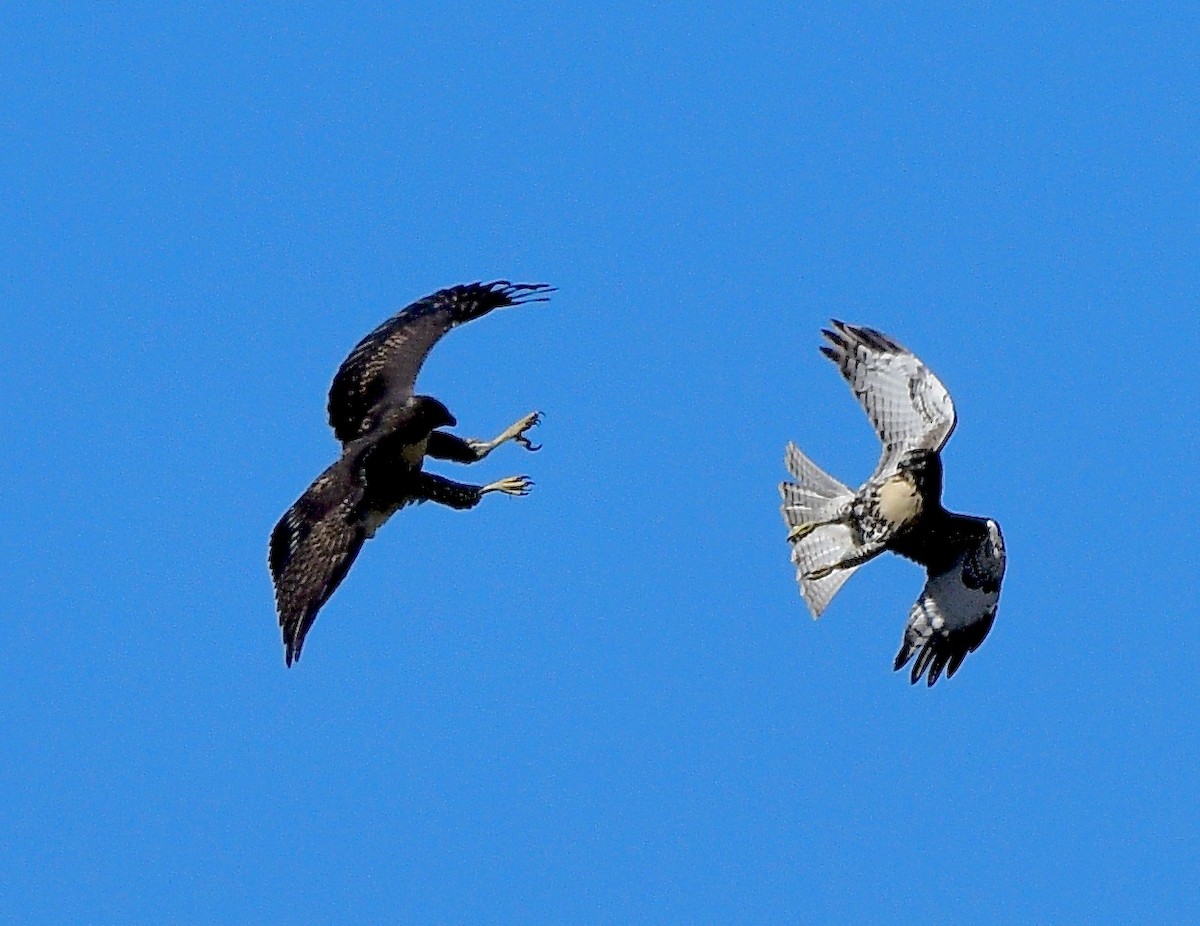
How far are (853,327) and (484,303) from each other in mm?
2834

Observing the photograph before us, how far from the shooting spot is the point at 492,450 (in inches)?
731

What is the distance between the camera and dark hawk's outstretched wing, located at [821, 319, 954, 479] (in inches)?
675

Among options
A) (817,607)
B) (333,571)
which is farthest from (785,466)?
(333,571)

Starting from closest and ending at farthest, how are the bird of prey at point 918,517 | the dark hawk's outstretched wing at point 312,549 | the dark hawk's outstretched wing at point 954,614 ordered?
the dark hawk's outstretched wing at point 312,549 < the bird of prey at point 918,517 < the dark hawk's outstretched wing at point 954,614

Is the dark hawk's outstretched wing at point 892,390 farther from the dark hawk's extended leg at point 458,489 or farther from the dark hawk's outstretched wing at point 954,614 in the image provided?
the dark hawk's extended leg at point 458,489

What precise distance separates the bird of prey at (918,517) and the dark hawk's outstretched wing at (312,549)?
332 centimetres

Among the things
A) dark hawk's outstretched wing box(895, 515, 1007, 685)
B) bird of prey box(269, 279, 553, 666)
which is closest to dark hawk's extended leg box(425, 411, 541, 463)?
bird of prey box(269, 279, 553, 666)

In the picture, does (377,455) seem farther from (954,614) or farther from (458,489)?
(954,614)

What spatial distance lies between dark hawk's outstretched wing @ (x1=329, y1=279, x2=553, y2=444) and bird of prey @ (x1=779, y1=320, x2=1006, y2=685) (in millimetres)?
2644

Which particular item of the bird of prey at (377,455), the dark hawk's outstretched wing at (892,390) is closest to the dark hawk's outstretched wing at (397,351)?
the bird of prey at (377,455)

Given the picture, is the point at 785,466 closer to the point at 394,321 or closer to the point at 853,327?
the point at 853,327

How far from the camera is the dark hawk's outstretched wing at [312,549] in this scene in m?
15.7

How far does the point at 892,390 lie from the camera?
57.3 feet

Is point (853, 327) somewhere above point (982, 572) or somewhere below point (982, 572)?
above
